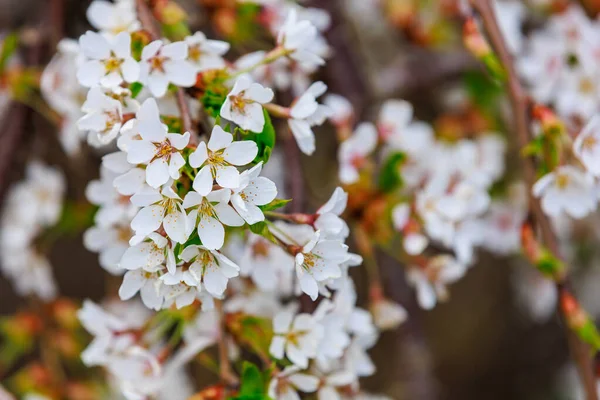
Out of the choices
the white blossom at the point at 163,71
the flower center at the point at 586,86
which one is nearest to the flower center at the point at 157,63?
the white blossom at the point at 163,71

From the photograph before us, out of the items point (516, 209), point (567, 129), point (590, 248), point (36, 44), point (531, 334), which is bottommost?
point (531, 334)

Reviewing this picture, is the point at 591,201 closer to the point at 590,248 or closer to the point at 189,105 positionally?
the point at 189,105

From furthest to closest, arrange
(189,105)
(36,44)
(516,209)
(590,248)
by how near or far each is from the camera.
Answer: (590,248) < (516,209) < (36,44) < (189,105)

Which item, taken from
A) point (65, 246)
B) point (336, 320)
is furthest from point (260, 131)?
point (65, 246)

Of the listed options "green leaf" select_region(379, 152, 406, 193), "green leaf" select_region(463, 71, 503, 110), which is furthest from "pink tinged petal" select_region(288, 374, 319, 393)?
"green leaf" select_region(463, 71, 503, 110)

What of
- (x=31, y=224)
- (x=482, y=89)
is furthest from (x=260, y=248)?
(x=482, y=89)

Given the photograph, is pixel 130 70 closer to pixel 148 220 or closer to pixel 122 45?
pixel 122 45
